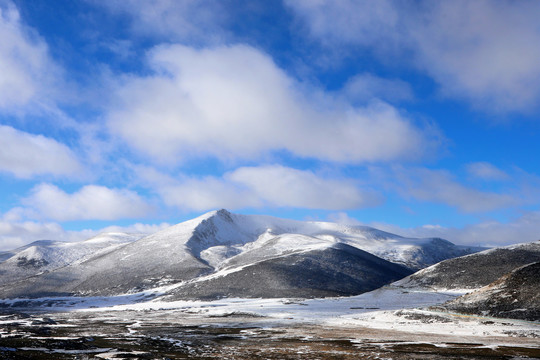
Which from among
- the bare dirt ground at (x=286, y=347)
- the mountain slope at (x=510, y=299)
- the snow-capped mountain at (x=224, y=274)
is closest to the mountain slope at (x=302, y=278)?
the snow-capped mountain at (x=224, y=274)

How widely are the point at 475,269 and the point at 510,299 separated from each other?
211 feet

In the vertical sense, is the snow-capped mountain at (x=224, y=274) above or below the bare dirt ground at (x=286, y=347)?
above

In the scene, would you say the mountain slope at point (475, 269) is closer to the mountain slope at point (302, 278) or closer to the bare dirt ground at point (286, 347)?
the mountain slope at point (302, 278)

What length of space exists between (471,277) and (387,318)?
60.5 metres

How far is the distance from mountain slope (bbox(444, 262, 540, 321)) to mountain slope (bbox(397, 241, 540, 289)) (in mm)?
43956

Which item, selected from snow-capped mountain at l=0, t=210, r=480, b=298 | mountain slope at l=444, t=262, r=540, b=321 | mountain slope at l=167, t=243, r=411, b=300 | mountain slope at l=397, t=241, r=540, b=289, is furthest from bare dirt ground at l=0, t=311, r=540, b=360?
snow-capped mountain at l=0, t=210, r=480, b=298

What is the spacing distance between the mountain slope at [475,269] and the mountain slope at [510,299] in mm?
43956

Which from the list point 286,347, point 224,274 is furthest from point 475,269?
point 286,347

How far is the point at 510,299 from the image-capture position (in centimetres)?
5666

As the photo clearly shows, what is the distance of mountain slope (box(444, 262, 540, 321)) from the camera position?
172ft

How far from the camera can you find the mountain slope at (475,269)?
107625 mm

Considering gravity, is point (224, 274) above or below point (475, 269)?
below

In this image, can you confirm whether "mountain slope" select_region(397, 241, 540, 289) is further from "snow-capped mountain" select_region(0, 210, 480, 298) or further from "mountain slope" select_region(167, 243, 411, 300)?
"snow-capped mountain" select_region(0, 210, 480, 298)

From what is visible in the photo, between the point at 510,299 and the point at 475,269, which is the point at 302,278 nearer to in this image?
the point at 475,269
